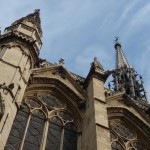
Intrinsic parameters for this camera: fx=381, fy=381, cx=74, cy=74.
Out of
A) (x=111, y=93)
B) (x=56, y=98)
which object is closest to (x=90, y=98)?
(x=56, y=98)

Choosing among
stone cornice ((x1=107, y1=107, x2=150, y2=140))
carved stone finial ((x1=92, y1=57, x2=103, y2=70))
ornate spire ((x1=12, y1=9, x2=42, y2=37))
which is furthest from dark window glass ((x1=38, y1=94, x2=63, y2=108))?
ornate spire ((x1=12, y1=9, x2=42, y2=37))

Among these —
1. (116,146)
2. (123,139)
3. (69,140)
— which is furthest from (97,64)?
(69,140)

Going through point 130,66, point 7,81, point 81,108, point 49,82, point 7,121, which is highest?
point 130,66

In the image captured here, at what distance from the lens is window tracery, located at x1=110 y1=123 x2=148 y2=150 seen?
12.8 metres

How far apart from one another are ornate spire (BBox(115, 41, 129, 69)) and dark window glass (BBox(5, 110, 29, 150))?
1938 cm

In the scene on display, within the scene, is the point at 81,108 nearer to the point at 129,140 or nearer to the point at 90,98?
the point at 90,98

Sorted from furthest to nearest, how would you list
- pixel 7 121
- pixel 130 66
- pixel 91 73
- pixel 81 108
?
pixel 130 66, pixel 91 73, pixel 81 108, pixel 7 121

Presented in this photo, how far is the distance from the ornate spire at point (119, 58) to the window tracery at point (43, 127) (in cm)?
1769

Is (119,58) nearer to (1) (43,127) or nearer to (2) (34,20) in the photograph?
(2) (34,20)

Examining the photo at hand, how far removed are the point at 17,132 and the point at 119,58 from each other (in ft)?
72.7

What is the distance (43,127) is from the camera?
11.6 m

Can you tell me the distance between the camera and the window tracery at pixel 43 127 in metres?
10.5

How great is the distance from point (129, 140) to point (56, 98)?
9.62ft

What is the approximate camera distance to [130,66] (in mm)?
30094
